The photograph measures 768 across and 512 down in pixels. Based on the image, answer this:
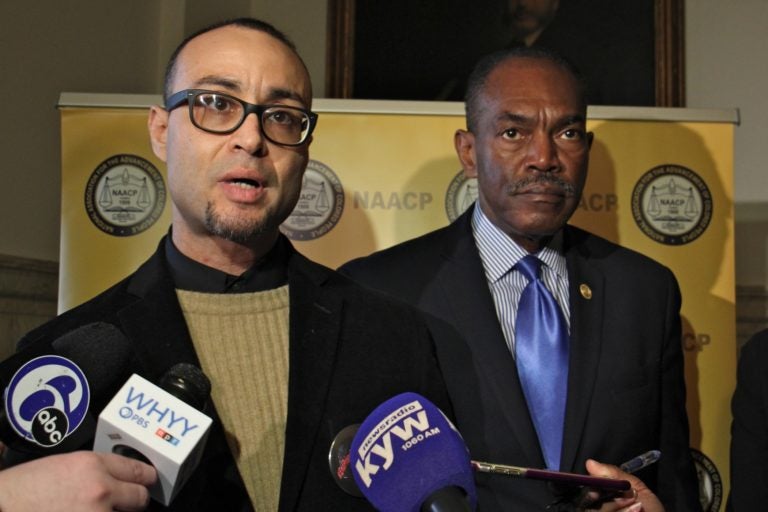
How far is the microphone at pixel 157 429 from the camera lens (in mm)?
1004

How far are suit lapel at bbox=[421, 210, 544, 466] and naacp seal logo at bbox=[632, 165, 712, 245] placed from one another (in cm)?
108

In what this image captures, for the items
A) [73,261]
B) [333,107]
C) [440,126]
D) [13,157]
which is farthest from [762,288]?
[13,157]

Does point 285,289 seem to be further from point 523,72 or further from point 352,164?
point 352,164

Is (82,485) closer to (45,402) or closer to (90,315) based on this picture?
(45,402)

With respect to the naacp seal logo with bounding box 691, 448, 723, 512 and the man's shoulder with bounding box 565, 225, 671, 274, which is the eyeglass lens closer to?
the man's shoulder with bounding box 565, 225, 671, 274

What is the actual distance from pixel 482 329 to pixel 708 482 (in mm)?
1373

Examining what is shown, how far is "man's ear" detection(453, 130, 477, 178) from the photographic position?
2305 millimetres

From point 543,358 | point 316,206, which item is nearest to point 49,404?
point 543,358

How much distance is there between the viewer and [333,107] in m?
3.10

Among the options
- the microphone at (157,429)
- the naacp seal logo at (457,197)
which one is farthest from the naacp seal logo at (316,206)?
the microphone at (157,429)

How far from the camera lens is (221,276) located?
1.58 metres

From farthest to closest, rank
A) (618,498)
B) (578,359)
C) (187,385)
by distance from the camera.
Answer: (578,359) < (618,498) < (187,385)

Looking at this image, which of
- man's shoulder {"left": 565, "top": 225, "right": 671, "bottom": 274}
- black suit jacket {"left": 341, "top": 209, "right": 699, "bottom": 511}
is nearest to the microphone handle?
black suit jacket {"left": 341, "top": 209, "right": 699, "bottom": 511}

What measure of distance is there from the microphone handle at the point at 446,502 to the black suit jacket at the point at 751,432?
139 cm
